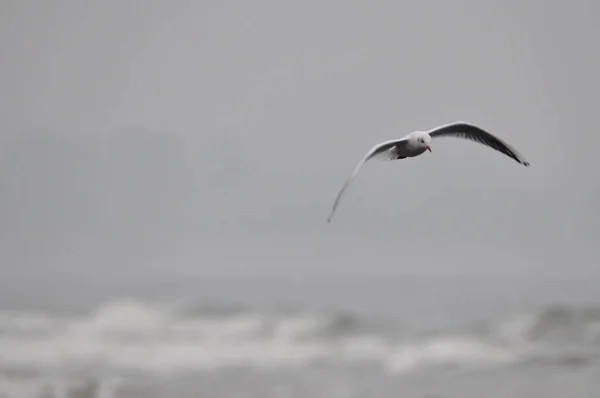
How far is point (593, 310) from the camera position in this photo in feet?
137

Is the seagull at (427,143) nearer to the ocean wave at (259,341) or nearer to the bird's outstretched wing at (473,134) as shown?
the bird's outstretched wing at (473,134)

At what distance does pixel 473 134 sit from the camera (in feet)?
51.1

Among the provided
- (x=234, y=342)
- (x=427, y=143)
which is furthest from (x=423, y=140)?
(x=234, y=342)

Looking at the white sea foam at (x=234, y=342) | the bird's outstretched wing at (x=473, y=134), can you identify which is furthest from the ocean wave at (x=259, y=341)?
the bird's outstretched wing at (x=473, y=134)

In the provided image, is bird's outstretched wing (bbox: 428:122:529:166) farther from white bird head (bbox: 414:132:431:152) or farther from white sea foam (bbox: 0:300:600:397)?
white sea foam (bbox: 0:300:600:397)

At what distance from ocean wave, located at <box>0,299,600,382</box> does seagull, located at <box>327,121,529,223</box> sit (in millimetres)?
17494

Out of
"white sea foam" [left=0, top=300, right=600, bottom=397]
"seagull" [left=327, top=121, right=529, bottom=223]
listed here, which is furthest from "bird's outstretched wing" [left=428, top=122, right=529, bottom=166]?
"white sea foam" [left=0, top=300, right=600, bottom=397]

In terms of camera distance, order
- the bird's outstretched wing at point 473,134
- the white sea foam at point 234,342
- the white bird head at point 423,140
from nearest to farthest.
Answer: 1. the white bird head at point 423,140
2. the bird's outstretched wing at point 473,134
3. the white sea foam at point 234,342

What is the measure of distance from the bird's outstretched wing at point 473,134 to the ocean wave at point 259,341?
57.2ft

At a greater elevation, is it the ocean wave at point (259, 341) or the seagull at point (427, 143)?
the ocean wave at point (259, 341)

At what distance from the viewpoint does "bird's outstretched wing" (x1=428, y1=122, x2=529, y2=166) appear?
15.4 m

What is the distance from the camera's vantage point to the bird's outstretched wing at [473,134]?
50.4 feet

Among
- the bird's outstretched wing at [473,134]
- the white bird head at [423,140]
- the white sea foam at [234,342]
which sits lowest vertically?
→ the white bird head at [423,140]

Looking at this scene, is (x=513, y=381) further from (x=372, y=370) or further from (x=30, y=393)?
(x=30, y=393)
